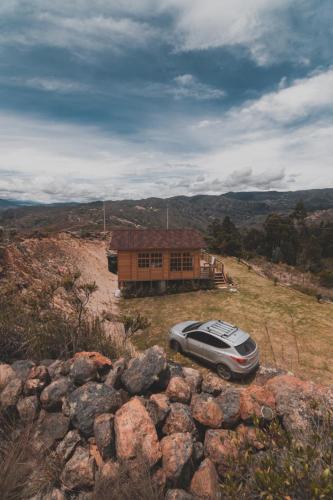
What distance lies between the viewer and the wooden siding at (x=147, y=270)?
815 inches

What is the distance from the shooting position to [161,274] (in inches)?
830

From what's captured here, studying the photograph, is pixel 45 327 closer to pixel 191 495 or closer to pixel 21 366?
pixel 21 366

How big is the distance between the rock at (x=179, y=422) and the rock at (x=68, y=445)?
54.7 inches

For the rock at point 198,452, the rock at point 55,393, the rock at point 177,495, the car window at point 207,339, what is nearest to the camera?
the rock at point 177,495

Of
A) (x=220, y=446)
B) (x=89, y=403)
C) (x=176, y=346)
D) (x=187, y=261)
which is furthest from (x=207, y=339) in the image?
(x=187, y=261)

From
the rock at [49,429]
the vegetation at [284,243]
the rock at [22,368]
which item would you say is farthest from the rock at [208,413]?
the vegetation at [284,243]

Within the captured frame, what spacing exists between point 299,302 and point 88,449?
18.0m

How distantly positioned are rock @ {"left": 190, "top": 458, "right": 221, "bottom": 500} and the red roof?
17.4 metres

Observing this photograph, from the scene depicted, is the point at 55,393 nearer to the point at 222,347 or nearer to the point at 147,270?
the point at 222,347

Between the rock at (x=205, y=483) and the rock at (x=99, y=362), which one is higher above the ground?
the rock at (x=99, y=362)

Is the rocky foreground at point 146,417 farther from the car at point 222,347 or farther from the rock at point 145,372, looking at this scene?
Answer: the car at point 222,347

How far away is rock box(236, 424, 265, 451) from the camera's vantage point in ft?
12.2

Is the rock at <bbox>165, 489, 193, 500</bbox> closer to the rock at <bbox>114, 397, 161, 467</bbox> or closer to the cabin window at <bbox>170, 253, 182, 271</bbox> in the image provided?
the rock at <bbox>114, 397, 161, 467</bbox>

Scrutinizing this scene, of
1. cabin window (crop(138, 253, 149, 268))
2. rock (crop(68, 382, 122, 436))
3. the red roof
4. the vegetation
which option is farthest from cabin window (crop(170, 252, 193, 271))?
the vegetation
